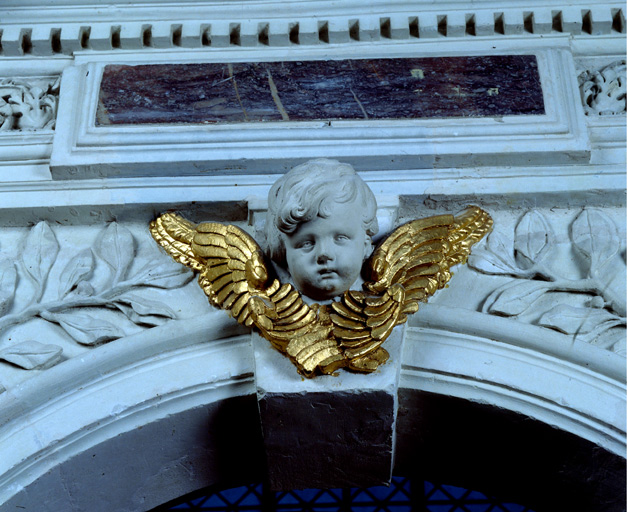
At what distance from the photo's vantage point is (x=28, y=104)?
11.7 ft

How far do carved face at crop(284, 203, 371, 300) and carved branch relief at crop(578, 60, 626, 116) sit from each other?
1.06 m

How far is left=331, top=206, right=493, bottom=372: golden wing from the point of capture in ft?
9.53

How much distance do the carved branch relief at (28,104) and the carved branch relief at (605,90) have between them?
171cm

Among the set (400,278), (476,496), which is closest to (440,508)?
(476,496)

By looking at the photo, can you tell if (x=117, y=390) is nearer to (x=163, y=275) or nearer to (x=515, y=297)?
(x=163, y=275)

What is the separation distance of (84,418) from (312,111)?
47.1 inches

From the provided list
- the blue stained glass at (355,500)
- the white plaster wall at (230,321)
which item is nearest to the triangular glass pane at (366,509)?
the blue stained glass at (355,500)

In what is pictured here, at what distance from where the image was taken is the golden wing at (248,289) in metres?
2.90

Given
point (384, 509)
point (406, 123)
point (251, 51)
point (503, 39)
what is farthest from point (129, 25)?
point (384, 509)

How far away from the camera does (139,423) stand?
9.78 feet

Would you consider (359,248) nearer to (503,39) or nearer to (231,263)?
(231,263)

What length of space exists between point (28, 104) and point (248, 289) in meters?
1.08

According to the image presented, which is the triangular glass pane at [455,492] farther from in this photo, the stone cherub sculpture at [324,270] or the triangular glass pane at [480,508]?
the stone cherub sculpture at [324,270]

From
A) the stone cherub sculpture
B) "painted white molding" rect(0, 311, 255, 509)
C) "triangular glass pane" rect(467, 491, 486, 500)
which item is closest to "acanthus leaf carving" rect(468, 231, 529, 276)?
the stone cherub sculpture
